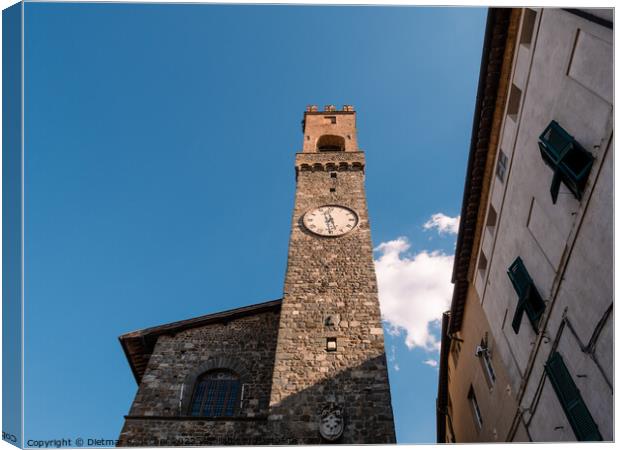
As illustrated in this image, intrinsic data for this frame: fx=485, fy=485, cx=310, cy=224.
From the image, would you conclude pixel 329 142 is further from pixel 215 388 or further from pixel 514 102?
pixel 514 102

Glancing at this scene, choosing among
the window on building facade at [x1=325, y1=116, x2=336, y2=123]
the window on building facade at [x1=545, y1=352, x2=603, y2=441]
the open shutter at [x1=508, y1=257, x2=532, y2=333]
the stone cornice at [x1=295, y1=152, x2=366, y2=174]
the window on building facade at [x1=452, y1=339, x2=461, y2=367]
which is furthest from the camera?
the window on building facade at [x1=325, y1=116, x2=336, y2=123]

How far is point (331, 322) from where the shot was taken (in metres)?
12.4

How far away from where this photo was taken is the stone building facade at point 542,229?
20.4 ft

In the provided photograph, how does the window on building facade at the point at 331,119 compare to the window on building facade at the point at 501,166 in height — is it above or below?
above

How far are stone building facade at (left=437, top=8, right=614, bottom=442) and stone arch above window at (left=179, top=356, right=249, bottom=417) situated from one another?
6031mm

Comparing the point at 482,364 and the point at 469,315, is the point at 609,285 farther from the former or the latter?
the point at 469,315

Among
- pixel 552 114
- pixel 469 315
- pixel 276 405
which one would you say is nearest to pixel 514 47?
pixel 552 114

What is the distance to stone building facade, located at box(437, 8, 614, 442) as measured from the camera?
621cm

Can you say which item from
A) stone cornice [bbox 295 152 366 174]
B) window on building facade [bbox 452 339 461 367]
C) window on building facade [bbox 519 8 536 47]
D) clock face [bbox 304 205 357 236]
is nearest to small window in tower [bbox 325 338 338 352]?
clock face [bbox 304 205 357 236]

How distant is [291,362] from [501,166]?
6.44 meters

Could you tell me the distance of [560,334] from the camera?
7.51m

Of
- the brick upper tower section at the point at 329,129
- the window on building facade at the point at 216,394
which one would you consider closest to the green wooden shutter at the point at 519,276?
the window on building facade at the point at 216,394

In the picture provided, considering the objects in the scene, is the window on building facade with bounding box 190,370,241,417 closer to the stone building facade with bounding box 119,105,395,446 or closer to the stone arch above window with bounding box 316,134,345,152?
the stone building facade with bounding box 119,105,395,446

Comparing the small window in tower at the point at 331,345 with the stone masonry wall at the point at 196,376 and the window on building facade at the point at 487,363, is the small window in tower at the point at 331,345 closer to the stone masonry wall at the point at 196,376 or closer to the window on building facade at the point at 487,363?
the stone masonry wall at the point at 196,376
